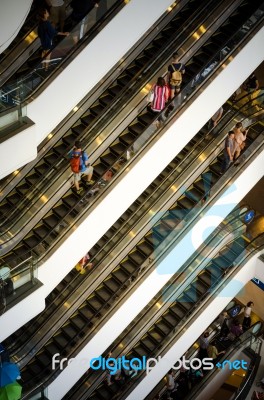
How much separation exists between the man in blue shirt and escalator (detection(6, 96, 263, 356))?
5.02 ft

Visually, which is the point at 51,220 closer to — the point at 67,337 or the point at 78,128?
the point at 78,128

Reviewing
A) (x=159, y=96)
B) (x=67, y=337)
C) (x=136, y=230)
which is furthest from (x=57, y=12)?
(x=67, y=337)

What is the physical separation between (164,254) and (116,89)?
3.74 metres

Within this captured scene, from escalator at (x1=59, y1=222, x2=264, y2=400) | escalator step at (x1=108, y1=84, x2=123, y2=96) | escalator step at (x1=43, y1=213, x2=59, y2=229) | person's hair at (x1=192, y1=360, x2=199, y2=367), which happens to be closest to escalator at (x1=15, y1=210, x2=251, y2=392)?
escalator at (x1=59, y1=222, x2=264, y2=400)

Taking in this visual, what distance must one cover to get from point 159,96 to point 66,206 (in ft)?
9.95

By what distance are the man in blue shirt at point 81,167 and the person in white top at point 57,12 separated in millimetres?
2505

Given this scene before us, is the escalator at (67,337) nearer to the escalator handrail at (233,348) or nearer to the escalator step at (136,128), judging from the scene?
the escalator step at (136,128)

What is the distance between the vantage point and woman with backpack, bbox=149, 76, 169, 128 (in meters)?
21.2

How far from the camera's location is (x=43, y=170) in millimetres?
21641

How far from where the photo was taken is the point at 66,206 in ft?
71.5

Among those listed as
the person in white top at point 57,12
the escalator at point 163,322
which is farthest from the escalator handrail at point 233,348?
the person in white top at point 57,12

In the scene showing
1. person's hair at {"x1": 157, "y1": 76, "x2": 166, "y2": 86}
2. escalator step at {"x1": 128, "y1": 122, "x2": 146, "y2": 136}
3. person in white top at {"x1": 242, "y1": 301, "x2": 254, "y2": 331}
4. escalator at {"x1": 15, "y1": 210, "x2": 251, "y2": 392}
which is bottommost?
escalator at {"x1": 15, "y1": 210, "x2": 251, "y2": 392}

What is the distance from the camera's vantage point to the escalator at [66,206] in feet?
68.3

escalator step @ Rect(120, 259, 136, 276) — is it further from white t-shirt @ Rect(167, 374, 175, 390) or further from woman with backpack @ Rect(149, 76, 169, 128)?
woman with backpack @ Rect(149, 76, 169, 128)
